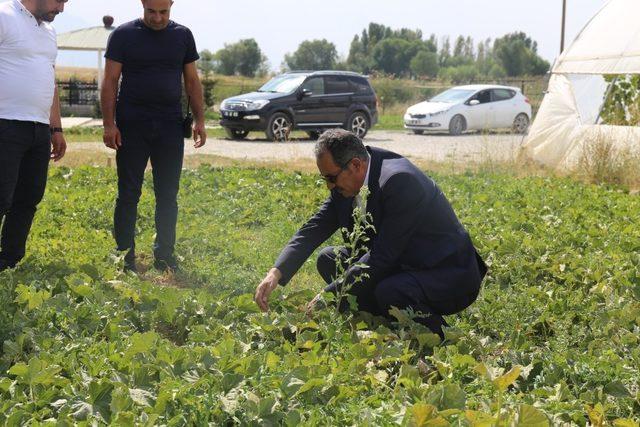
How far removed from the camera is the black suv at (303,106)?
70.5 ft

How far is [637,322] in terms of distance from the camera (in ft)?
17.5

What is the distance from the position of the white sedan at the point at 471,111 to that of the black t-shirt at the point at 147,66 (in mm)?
20425

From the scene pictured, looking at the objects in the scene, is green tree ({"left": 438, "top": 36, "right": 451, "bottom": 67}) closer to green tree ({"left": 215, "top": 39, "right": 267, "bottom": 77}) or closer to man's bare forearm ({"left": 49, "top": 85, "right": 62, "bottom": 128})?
green tree ({"left": 215, "top": 39, "right": 267, "bottom": 77})

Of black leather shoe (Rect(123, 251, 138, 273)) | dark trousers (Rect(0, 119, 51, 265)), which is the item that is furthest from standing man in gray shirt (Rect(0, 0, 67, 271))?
black leather shoe (Rect(123, 251, 138, 273))

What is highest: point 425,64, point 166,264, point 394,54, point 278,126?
point 394,54

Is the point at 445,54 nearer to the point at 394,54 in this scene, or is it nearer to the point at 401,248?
the point at 394,54

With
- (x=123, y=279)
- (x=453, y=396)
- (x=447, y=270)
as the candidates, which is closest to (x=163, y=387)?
(x=453, y=396)

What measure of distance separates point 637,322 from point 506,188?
18.9ft

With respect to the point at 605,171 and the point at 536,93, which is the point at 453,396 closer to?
the point at 605,171

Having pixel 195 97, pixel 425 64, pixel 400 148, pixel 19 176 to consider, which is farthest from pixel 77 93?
pixel 425 64

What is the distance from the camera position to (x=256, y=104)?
2136cm

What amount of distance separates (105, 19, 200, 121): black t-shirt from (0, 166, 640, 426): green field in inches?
44.0

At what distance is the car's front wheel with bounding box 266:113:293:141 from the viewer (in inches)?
850

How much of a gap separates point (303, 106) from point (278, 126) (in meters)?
0.82
